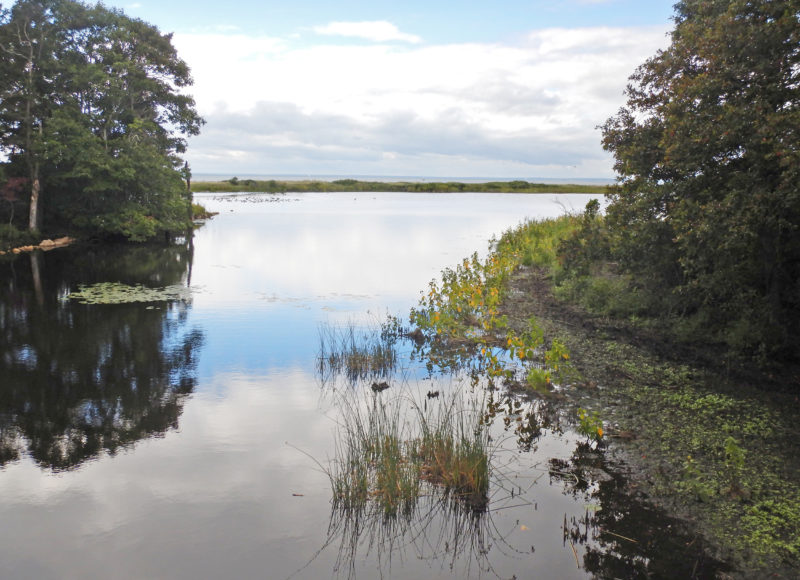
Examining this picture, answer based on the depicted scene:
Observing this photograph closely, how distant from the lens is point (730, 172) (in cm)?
966

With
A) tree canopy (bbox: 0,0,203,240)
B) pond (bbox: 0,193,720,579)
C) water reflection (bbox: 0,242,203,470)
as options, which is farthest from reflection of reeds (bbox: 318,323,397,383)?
tree canopy (bbox: 0,0,203,240)

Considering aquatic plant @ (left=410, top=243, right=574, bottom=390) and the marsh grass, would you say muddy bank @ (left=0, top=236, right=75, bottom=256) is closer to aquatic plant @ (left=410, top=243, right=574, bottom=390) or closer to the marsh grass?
aquatic plant @ (left=410, top=243, right=574, bottom=390)

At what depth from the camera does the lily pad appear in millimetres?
17453

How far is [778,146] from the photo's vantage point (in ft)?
24.9

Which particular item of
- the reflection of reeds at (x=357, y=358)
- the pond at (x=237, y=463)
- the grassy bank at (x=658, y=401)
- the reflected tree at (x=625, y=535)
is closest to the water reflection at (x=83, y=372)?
the pond at (x=237, y=463)

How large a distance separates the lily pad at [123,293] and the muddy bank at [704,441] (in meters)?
12.0

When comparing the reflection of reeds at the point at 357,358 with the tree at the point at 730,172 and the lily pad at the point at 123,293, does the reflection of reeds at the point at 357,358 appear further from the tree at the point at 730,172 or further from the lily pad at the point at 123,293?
the lily pad at the point at 123,293

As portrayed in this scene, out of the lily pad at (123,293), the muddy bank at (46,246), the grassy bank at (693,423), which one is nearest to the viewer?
the grassy bank at (693,423)

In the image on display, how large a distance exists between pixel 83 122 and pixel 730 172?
1180 inches

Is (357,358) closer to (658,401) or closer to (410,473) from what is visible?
(410,473)

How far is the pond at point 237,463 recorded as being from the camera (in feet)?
18.3

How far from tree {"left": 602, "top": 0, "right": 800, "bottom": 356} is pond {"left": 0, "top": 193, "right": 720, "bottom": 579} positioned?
13.5ft

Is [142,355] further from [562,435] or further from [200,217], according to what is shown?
[200,217]

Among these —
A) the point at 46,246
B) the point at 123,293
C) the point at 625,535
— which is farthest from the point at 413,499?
the point at 46,246
